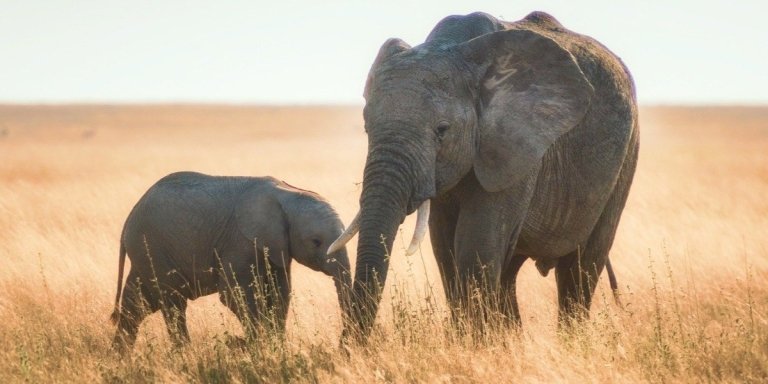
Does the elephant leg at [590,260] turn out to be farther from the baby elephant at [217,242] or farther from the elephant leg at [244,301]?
the elephant leg at [244,301]

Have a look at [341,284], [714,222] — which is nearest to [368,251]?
[341,284]

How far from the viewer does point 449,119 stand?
6715 millimetres

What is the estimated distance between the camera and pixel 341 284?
820cm

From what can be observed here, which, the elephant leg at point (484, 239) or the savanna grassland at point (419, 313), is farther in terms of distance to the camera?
the elephant leg at point (484, 239)

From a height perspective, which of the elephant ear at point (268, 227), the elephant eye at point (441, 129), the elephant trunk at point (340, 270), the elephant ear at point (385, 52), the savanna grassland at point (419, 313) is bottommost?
the savanna grassland at point (419, 313)

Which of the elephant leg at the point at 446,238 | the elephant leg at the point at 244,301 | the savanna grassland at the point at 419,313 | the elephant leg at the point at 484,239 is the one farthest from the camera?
the elephant leg at the point at 244,301

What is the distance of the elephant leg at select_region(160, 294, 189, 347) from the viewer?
26.9 feet

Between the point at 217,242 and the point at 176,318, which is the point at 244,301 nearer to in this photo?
the point at 176,318

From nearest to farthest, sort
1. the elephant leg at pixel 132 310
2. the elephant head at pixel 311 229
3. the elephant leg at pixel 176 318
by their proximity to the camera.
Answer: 1. the elephant leg at pixel 176 318
2. the elephant head at pixel 311 229
3. the elephant leg at pixel 132 310

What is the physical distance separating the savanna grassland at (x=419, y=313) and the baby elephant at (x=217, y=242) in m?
0.29

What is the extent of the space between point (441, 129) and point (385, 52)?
2.82 ft

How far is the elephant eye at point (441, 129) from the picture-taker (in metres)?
6.66

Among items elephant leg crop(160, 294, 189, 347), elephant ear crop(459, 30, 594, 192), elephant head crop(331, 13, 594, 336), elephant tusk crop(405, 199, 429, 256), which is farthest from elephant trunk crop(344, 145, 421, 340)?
elephant leg crop(160, 294, 189, 347)

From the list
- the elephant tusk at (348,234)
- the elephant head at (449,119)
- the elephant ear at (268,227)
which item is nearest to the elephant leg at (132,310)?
the elephant ear at (268,227)
